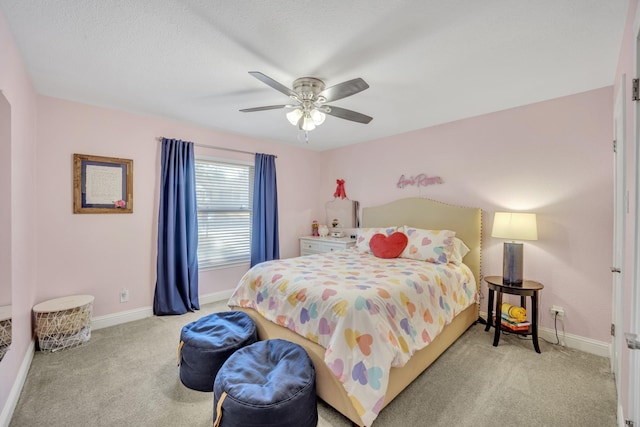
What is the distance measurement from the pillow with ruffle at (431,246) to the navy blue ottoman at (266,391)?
5.91 ft

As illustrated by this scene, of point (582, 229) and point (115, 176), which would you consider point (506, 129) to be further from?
point (115, 176)

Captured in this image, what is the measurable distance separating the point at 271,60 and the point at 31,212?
2.61 meters

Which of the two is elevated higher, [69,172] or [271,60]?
[271,60]

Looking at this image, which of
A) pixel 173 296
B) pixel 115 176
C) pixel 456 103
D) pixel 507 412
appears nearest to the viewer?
pixel 507 412

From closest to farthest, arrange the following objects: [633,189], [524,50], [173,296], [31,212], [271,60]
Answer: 1. [633,189]
2. [524,50]
3. [271,60]
4. [31,212]
5. [173,296]

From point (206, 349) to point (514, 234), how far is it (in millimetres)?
2791

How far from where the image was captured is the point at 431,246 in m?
3.05

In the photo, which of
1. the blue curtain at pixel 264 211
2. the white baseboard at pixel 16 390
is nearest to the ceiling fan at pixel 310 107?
the blue curtain at pixel 264 211

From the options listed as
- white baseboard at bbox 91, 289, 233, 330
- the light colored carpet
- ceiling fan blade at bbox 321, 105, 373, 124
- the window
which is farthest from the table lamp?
white baseboard at bbox 91, 289, 233, 330

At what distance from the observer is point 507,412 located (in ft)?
5.85

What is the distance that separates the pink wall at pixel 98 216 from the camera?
277 cm

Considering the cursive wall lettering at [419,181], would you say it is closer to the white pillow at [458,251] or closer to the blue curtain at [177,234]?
the white pillow at [458,251]

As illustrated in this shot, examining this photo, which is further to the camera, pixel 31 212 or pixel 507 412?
pixel 31 212

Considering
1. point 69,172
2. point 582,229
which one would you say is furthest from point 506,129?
point 69,172
